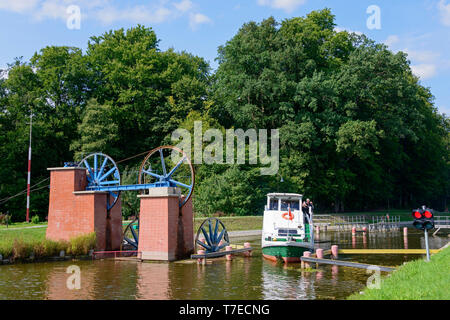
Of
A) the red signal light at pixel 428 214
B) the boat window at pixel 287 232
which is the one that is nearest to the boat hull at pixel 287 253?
the boat window at pixel 287 232

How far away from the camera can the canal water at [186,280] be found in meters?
16.6

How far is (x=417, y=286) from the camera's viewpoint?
38.3 feet

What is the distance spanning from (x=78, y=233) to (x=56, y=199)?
9.72ft

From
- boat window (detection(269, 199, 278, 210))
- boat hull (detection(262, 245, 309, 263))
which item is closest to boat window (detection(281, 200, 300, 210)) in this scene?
boat window (detection(269, 199, 278, 210))

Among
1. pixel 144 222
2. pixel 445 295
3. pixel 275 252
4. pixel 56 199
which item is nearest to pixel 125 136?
pixel 56 199

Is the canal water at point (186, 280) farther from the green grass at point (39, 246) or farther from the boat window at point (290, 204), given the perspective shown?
the boat window at point (290, 204)

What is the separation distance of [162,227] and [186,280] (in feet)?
20.8

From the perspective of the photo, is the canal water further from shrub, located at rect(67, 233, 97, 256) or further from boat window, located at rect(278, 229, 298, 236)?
boat window, located at rect(278, 229, 298, 236)

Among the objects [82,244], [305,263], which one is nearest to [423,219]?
[305,263]

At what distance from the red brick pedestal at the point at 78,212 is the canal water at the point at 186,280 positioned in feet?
9.96

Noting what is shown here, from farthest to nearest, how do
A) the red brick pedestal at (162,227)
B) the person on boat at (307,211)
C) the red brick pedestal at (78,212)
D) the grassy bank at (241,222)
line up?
the grassy bank at (241,222), the red brick pedestal at (78,212), the person on boat at (307,211), the red brick pedestal at (162,227)

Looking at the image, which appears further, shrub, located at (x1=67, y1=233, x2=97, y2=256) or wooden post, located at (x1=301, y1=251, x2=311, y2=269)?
shrub, located at (x1=67, y1=233, x2=97, y2=256)

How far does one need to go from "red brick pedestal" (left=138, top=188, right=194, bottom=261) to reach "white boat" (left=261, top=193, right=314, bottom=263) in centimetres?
518

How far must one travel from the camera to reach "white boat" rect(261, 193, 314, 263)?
24703mm
